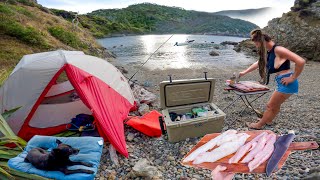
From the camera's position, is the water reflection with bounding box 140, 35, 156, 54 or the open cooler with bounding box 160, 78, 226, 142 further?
the water reflection with bounding box 140, 35, 156, 54

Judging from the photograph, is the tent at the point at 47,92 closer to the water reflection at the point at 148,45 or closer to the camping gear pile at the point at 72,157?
the camping gear pile at the point at 72,157

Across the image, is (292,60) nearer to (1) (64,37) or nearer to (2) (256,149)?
(2) (256,149)

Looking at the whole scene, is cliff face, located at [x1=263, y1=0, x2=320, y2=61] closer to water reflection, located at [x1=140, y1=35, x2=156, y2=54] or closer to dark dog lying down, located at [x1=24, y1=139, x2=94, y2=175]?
water reflection, located at [x1=140, y1=35, x2=156, y2=54]

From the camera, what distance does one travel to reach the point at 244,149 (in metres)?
3.45

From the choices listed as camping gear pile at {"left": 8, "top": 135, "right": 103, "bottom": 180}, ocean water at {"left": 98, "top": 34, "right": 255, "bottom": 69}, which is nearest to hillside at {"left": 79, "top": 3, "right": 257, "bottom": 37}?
ocean water at {"left": 98, "top": 34, "right": 255, "bottom": 69}

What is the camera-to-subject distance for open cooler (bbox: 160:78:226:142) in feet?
16.4

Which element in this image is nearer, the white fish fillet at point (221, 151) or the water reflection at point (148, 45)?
the white fish fillet at point (221, 151)

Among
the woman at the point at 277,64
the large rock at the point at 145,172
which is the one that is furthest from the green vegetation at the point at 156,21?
the large rock at the point at 145,172

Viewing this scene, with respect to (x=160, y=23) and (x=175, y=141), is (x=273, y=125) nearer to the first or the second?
(x=175, y=141)

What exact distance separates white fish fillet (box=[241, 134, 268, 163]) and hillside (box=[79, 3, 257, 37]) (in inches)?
2871

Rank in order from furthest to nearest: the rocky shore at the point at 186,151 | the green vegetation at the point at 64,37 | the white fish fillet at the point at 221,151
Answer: the green vegetation at the point at 64,37, the rocky shore at the point at 186,151, the white fish fillet at the point at 221,151

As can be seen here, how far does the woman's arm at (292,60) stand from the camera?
4.45 metres

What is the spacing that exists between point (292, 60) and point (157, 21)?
105669mm

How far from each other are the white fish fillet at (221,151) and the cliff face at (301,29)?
81.1 feet
